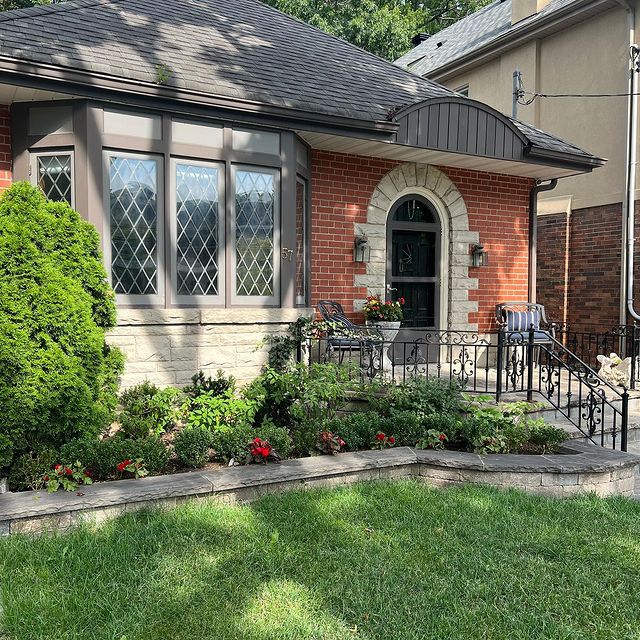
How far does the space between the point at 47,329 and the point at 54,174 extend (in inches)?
93.2

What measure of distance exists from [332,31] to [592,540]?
20.8 m

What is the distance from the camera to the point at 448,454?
14.8 feet

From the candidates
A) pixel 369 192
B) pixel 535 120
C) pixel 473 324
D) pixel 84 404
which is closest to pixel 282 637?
pixel 84 404

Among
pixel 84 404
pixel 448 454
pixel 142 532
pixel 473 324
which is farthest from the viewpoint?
pixel 473 324

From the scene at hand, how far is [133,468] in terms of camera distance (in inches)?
152

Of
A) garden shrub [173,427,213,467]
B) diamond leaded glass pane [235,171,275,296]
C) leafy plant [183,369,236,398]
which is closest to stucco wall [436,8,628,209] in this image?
diamond leaded glass pane [235,171,275,296]

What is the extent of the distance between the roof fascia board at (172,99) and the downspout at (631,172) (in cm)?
521

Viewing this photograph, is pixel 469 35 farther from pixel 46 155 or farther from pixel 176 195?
pixel 46 155

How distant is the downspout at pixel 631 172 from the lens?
966cm

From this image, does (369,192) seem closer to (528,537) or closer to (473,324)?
(473,324)

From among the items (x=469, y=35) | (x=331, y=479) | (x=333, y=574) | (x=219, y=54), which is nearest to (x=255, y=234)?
(x=219, y=54)

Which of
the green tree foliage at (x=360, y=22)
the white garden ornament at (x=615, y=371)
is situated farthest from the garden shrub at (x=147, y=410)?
the green tree foliage at (x=360, y=22)

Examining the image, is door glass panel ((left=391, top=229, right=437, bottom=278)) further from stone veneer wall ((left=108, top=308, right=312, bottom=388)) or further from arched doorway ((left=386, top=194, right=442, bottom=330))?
stone veneer wall ((left=108, top=308, right=312, bottom=388))

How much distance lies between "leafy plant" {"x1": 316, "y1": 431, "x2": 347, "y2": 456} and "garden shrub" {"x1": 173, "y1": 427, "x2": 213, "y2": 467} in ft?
2.79
